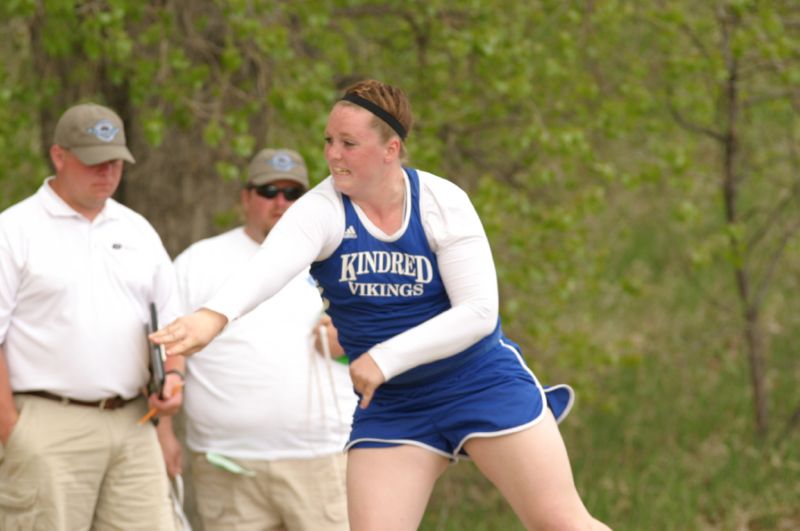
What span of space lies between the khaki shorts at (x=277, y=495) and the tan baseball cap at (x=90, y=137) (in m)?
1.27

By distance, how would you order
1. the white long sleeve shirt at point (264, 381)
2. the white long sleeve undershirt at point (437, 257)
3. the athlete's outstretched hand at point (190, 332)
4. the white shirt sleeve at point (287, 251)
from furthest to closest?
the white long sleeve shirt at point (264, 381), the white long sleeve undershirt at point (437, 257), the white shirt sleeve at point (287, 251), the athlete's outstretched hand at point (190, 332)

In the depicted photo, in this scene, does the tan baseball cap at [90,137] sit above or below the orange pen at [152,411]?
above

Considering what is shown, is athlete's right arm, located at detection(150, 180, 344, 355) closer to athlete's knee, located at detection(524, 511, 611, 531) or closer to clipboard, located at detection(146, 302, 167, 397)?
athlete's knee, located at detection(524, 511, 611, 531)

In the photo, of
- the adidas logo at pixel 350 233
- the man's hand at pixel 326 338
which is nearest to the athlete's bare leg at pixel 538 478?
the adidas logo at pixel 350 233

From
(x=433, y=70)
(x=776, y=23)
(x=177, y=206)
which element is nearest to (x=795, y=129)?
(x=776, y=23)

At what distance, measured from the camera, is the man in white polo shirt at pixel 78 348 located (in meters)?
4.41

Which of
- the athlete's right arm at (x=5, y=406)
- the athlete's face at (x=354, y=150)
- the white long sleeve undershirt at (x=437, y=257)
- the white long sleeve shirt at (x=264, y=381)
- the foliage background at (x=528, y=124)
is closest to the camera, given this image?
the white long sleeve undershirt at (x=437, y=257)

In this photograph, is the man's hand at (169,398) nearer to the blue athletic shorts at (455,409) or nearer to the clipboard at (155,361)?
the clipboard at (155,361)

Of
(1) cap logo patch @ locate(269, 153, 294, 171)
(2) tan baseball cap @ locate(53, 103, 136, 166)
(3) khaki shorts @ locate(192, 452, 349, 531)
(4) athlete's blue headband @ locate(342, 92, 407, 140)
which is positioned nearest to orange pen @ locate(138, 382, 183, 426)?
(3) khaki shorts @ locate(192, 452, 349, 531)

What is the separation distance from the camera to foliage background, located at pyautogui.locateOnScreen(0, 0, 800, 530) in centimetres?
679

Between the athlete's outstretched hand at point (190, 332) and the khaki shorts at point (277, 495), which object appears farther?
the khaki shorts at point (277, 495)

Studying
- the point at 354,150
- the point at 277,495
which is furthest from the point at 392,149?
the point at 277,495

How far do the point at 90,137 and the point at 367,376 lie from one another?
1.58 meters

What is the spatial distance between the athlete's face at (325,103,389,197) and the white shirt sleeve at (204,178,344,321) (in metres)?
0.07
